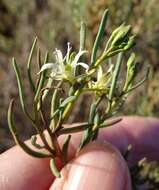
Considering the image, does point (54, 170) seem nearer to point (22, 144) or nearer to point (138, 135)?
point (22, 144)

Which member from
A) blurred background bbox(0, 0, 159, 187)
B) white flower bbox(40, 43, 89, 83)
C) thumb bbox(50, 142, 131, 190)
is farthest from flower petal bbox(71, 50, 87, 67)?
blurred background bbox(0, 0, 159, 187)

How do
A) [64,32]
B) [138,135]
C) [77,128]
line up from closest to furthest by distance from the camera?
[77,128] → [138,135] → [64,32]

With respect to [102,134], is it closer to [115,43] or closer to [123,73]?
[115,43]

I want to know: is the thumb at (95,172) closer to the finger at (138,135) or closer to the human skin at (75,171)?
the human skin at (75,171)

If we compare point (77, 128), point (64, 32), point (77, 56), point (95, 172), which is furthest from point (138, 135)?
point (64, 32)

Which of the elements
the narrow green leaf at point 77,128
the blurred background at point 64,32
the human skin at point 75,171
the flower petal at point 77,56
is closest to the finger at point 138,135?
the human skin at point 75,171

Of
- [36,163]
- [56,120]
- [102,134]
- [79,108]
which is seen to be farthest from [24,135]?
[56,120]

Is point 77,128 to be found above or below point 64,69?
below
